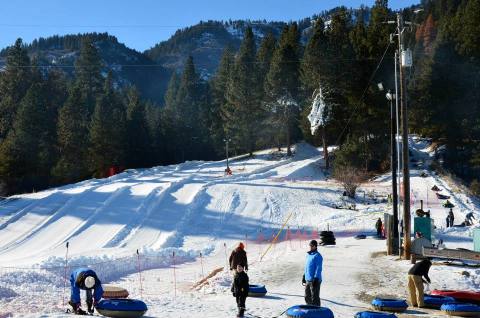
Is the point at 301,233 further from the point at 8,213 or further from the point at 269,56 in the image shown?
the point at 269,56

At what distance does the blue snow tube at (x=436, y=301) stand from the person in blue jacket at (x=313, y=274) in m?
3.55

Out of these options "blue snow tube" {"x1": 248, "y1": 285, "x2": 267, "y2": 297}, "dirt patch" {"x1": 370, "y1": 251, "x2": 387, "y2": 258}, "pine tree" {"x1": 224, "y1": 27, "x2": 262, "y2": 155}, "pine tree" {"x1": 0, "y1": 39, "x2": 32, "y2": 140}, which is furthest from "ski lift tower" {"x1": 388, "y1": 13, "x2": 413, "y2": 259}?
"pine tree" {"x1": 0, "y1": 39, "x2": 32, "y2": 140}

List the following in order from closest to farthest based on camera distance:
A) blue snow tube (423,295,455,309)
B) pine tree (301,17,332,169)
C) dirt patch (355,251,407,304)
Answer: blue snow tube (423,295,455,309)
dirt patch (355,251,407,304)
pine tree (301,17,332,169)

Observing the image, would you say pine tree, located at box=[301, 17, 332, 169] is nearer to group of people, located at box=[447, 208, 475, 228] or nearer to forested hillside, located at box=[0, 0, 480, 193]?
forested hillside, located at box=[0, 0, 480, 193]

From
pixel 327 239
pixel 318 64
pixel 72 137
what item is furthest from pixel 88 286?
pixel 72 137

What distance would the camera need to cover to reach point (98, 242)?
31234mm

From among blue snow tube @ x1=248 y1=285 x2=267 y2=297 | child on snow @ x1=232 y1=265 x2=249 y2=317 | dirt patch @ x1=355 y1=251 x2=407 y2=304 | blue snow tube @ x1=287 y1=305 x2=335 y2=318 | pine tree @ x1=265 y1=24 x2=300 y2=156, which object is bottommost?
dirt patch @ x1=355 y1=251 x2=407 y2=304

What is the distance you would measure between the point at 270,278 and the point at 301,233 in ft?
47.3

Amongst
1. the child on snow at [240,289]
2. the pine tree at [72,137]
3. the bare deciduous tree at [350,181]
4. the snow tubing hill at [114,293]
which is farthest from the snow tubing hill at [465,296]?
the pine tree at [72,137]

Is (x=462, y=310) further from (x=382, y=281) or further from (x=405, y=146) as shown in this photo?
(x=405, y=146)

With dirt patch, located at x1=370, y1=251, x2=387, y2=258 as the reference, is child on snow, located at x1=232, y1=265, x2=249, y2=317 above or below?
above

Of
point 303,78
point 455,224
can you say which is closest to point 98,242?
point 455,224

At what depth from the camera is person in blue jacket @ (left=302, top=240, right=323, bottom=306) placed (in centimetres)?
1243

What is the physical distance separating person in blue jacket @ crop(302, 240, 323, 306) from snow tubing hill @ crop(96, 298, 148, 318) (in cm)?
377
